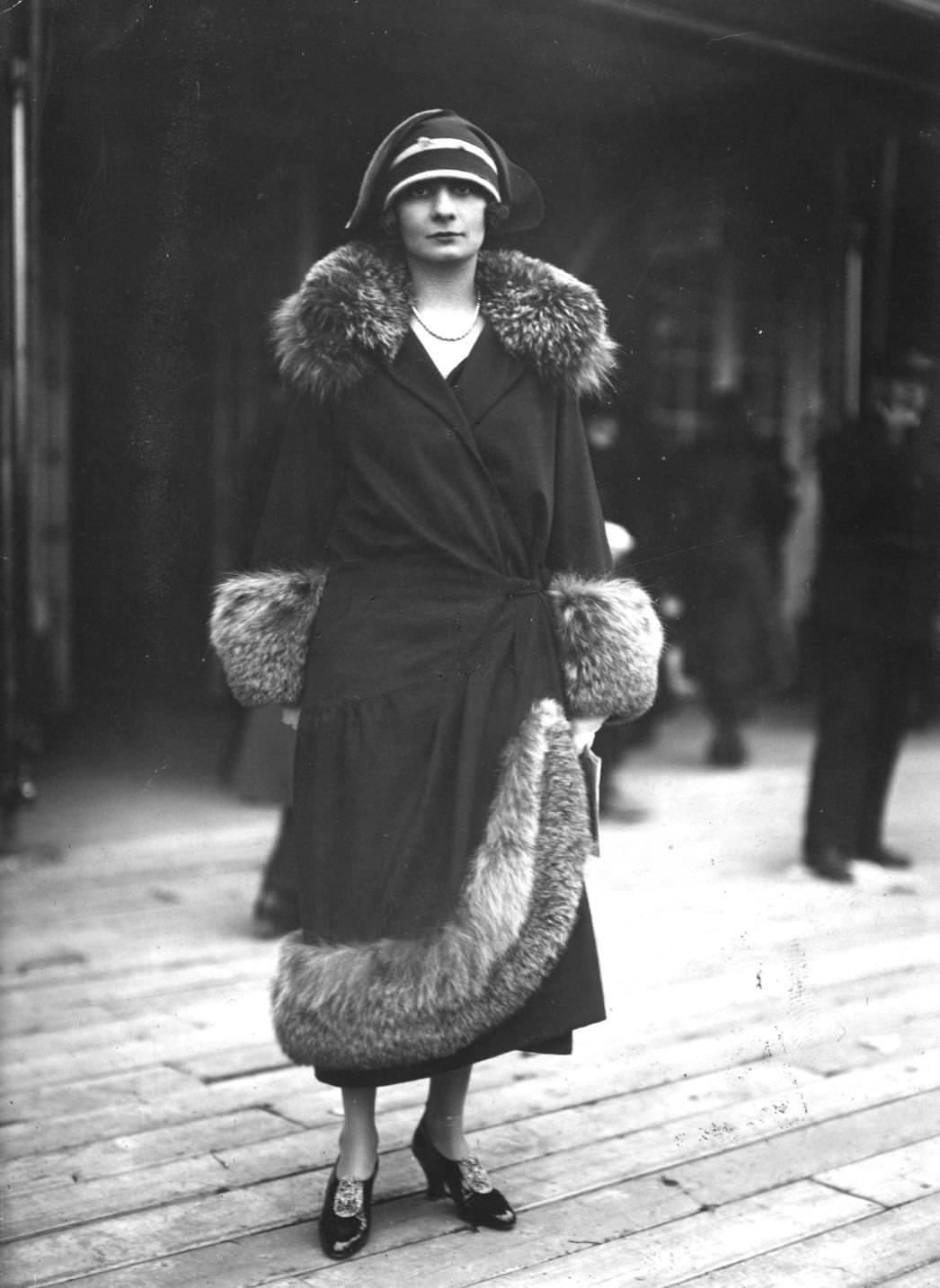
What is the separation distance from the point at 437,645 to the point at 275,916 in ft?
6.73

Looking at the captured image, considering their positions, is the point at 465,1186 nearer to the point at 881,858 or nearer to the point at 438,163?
the point at 438,163

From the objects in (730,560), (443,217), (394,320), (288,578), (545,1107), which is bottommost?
(545,1107)

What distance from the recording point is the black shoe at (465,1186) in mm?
2471

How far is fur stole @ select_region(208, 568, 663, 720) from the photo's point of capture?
8.09ft

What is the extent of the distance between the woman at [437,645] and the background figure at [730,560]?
4.81 meters

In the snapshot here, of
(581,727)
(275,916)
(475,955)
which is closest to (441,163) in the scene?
(581,727)

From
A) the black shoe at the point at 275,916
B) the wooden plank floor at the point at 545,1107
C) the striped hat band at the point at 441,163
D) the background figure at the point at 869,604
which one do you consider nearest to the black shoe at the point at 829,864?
the background figure at the point at 869,604

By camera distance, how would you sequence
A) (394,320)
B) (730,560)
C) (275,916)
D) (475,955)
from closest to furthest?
1. (475,955)
2. (394,320)
3. (275,916)
4. (730,560)

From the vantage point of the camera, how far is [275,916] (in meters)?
4.25

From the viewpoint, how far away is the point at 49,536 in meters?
7.90

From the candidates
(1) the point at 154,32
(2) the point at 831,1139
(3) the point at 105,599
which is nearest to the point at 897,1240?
(2) the point at 831,1139

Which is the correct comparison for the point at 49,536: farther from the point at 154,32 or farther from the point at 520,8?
the point at 154,32

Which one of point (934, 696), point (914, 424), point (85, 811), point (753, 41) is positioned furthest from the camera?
point (934, 696)

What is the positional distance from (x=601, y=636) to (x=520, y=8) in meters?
2.23
